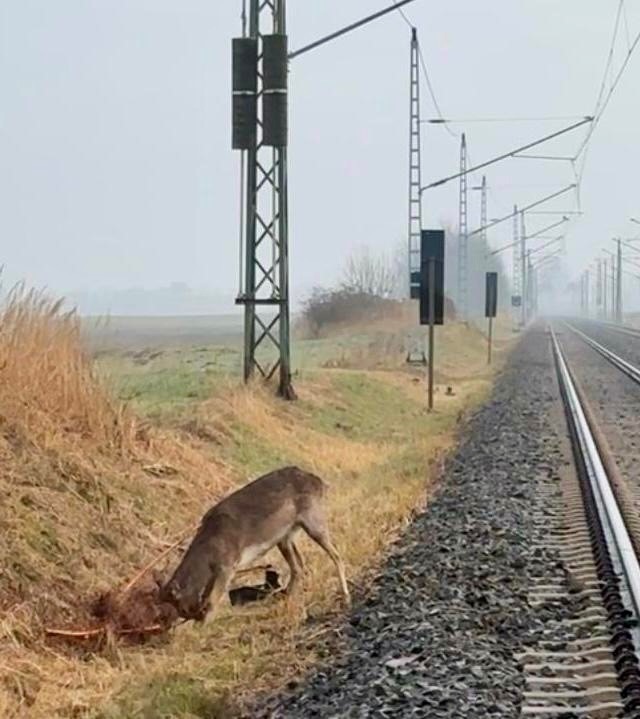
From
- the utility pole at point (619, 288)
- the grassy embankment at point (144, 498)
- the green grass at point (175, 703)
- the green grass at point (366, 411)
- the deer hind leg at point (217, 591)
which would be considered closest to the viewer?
the green grass at point (175, 703)

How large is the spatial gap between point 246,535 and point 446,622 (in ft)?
5.94

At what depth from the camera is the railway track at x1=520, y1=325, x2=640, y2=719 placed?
6.53m

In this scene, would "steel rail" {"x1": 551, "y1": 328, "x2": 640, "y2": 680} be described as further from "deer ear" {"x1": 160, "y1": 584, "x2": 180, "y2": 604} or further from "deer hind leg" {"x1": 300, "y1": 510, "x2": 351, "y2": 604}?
"deer ear" {"x1": 160, "y1": 584, "x2": 180, "y2": 604}

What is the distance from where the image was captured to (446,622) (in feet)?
26.4

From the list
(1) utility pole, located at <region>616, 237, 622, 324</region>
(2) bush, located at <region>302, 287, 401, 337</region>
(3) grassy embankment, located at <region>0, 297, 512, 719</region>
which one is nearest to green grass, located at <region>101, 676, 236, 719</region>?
(3) grassy embankment, located at <region>0, 297, 512, 719</region>

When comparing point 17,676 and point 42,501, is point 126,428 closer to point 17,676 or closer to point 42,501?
point 42,501

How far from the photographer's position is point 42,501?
35.1 feet

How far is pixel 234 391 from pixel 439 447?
318 centimetres

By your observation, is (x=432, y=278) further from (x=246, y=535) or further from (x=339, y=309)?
(x=339, y=309)

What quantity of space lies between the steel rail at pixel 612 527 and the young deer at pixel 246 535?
1935 millimetres

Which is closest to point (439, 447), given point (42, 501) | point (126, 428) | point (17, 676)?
point (126, 428)

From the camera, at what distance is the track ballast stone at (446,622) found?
6.54 meters

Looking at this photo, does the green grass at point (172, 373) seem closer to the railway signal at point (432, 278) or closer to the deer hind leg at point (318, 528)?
the railway signal at point (432, 278)

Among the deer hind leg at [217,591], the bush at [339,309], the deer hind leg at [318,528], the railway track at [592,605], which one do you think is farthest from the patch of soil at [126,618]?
the bush at [339,309]
